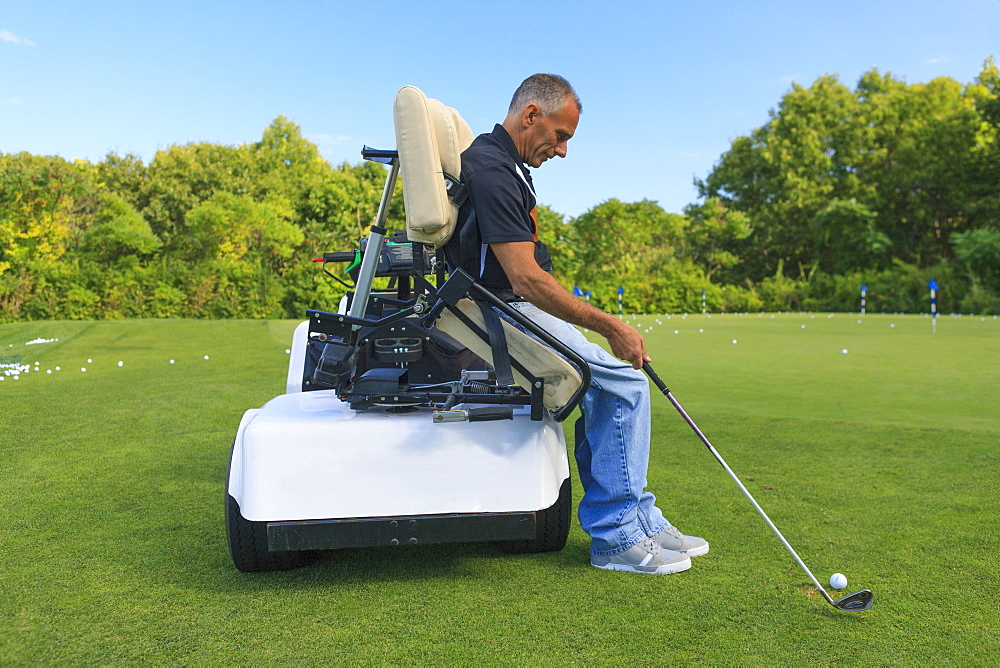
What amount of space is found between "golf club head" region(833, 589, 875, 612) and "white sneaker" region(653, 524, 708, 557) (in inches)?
24.8

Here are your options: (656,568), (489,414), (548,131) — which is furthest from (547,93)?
(656,568)

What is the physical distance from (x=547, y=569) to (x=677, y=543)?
0.48 meters

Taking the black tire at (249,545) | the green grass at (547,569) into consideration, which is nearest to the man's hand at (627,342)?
the green grass at (547,569)

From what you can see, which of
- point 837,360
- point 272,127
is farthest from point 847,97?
point 837,360

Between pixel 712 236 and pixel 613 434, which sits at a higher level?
pixel 712 236

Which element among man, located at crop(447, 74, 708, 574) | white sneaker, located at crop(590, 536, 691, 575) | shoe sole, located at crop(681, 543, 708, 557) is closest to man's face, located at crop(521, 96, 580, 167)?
man, located at crop(447, 74, 708, 574)

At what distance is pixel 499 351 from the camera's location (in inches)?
114

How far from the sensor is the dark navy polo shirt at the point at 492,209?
2811mm

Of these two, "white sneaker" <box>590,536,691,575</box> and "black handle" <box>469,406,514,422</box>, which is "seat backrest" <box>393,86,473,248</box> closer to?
"black handle" <box>469,406,514,422</box>

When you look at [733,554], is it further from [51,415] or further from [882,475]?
[51,415]

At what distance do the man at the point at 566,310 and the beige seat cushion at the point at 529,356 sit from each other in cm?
10

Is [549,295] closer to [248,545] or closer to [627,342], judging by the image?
[627,342]

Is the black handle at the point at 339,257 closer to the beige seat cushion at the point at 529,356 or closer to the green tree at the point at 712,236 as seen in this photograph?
the beige seat cushion at the point at 529,356

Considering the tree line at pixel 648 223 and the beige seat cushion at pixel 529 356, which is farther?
the tree line at pixel 648 223
